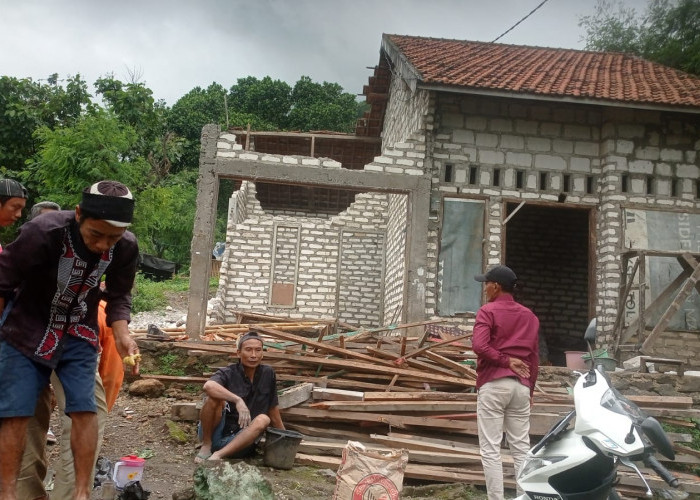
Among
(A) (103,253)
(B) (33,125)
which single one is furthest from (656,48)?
(A) (103,253)

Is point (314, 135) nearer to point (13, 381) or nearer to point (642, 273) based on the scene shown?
point (642, 273)

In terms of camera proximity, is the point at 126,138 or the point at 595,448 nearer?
the point at 595,448

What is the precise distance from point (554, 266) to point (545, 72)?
16.7 ft

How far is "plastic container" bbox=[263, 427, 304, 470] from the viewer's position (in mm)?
6016

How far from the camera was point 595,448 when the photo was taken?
3.22 metres

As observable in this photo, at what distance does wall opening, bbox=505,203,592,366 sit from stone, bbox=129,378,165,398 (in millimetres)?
9471

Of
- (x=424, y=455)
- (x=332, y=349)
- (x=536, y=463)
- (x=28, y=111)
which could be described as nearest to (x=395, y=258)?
(x=332, y=349)

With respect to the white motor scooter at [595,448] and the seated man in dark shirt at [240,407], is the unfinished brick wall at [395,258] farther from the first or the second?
the white motor scooter at [595,448]

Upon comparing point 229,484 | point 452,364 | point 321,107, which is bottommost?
point 229,484

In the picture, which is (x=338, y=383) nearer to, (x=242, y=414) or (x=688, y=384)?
(x=242, y=414)

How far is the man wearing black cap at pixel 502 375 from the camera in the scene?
491cm

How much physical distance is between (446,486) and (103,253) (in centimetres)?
392

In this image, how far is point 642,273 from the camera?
9.50 metres

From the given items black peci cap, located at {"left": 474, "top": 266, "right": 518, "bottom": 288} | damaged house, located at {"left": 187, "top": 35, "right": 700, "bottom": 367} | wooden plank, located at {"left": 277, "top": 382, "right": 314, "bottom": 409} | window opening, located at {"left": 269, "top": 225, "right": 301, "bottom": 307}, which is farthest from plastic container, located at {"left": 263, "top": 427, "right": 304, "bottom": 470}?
window opening, located at {"left": 269, "top": 225, "right": 301, "bottom": 307}
